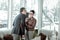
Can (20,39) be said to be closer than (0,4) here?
Yes

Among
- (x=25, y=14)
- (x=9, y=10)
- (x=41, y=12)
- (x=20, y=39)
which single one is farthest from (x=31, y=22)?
(x=41, y=12)

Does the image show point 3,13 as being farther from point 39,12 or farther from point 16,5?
point 39,12

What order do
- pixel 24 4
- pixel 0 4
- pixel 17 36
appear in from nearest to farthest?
pixel 17 36 < pixel 0 4 < pixel 24 4

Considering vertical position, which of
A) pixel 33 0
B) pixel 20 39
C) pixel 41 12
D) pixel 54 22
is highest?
pixel 33 0

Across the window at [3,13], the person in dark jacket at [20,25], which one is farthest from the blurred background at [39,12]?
the person in dark jacket at [20,25]

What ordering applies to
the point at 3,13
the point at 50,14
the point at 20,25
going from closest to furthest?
the point at 20,25
the point at 3,13
the point at 50,14

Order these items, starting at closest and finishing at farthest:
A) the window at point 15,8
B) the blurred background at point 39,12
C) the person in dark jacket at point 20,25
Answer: the person in dark jacket at point 20,25, the blurred background at point 39,12, the window at point 15,8

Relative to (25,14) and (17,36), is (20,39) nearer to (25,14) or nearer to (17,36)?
(17,36)

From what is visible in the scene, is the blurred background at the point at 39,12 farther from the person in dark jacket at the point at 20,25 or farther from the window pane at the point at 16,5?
the person in dark jacket at the point at 20,25

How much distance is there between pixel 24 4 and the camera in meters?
6.68

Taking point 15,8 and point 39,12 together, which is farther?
point 39,12

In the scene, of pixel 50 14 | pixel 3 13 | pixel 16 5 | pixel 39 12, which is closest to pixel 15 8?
pixel 16 5

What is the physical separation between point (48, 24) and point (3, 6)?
2.20 meters

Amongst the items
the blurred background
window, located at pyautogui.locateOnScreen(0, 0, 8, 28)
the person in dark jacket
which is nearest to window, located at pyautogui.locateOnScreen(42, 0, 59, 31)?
the blurred background
